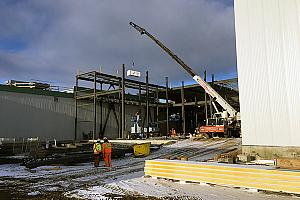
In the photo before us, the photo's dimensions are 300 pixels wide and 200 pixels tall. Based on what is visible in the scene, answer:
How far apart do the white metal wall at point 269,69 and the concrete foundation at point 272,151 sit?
0.73 ft

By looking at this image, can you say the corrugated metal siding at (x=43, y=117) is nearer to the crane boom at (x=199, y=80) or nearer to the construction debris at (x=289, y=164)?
the crane boom at (x=199, y=80)

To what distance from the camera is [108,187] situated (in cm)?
966

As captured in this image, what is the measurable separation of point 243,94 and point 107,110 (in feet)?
92.2

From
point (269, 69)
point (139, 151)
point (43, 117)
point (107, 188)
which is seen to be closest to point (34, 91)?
point (43, 117)

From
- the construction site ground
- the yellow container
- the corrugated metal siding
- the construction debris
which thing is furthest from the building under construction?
the construction debris

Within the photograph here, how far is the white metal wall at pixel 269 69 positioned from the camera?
1252cm

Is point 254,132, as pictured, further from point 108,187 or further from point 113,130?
point 113,130

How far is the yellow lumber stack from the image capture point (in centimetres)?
787

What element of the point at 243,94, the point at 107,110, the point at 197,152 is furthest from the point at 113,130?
the point at 243,94

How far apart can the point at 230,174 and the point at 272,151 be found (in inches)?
213

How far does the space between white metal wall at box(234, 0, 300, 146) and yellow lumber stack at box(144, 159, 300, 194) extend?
4891mm

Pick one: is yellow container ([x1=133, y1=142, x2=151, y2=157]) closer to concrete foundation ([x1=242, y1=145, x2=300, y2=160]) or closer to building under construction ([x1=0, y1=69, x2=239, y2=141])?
concrete foundation ([x1=242, y1=145, x2=300, y2=160])

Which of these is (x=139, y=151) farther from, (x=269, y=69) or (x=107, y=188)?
(x=269, y=69)

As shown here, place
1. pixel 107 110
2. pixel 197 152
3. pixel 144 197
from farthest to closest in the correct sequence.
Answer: pixel 107 110, pixel 197 152, pixel 144 197
